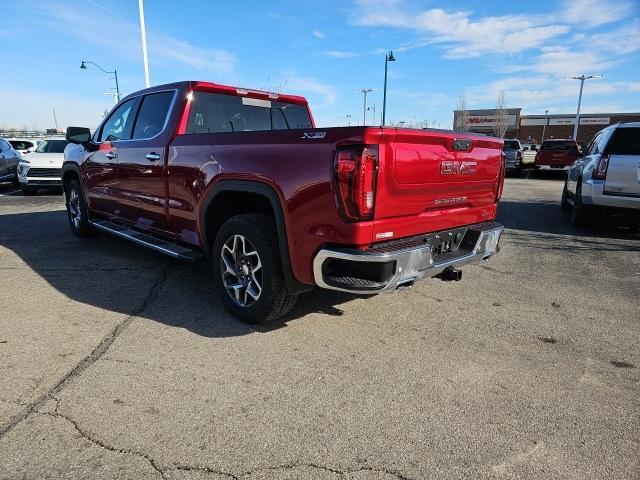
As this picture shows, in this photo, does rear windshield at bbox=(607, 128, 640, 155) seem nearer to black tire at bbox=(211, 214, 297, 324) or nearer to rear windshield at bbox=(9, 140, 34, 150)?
black tire at bbox=(211, 214, 297, 324)

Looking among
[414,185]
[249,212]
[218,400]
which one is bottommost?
[218,400]

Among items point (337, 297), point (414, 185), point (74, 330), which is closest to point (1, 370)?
point (74, 330)

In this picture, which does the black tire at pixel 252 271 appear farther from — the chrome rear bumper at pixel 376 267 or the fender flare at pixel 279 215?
the chrome rear bumper at pixel 376 267

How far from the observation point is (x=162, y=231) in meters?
4.80

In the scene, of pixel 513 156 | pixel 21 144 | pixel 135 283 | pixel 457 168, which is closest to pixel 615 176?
pixel 457 168

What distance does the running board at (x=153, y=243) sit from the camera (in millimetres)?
4125

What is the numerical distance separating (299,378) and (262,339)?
0.63 metres

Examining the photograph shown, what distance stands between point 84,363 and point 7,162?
13684 mm

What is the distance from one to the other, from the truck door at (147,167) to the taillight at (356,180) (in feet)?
7.60

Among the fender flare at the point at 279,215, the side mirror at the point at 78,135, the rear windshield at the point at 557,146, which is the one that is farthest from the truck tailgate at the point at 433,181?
the rear windshield at the point at 557,146

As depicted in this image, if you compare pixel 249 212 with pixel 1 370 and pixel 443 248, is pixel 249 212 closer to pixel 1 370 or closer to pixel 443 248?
pixel 443 248

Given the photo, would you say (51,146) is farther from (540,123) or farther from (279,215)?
(540,123)

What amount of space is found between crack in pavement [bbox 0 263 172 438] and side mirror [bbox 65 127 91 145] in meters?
2.61

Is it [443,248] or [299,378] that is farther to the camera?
[443,248]
